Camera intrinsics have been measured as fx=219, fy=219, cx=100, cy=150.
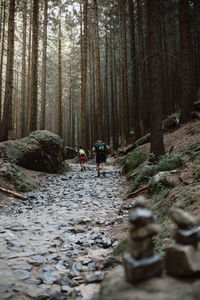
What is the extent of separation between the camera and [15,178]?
809 cm

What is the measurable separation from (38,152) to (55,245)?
8.38 meters

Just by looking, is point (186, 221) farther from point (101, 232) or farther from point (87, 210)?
point (87, 210)

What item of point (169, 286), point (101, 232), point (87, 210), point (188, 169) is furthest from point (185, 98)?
point (169, 286)

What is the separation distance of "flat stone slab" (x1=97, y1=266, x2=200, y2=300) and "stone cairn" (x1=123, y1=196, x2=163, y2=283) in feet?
0.16

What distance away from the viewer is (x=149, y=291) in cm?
128

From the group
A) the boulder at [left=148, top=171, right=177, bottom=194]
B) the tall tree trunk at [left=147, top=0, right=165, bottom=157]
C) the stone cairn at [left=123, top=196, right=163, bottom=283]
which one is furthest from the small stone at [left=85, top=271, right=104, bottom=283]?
the tall tree trunk at [left=147, top=0, right=165, bottom=157]

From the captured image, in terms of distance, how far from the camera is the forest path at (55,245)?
2.54 m

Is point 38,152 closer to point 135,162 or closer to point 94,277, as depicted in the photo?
point 135,162

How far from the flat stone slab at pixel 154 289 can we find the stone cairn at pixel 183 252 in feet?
0.19

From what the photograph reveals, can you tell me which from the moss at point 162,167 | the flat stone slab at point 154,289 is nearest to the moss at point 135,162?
the moss at point 162,167

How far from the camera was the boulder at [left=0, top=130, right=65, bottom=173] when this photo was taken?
10547 millimetres

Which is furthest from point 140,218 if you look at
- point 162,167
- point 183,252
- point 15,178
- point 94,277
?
point 15,178

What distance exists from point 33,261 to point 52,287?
0.73 m

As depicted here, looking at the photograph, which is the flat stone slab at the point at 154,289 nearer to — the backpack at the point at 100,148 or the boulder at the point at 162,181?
the boulder at the point at 162,181
